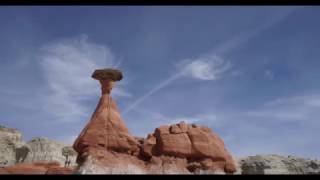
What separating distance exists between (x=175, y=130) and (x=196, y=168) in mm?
3498

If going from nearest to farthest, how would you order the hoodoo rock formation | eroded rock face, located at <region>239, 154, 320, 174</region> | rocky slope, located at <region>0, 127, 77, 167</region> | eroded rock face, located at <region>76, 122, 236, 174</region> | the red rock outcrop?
eroded rock face, located at <region>76, 122, 236, 174</region>
the red rock outcrop
the hoodoo rock formation
eroded rock face, located at <region>239, 154, 320, 174</region>
rocky slope, located at <region>0, 127, 77, 167</region>

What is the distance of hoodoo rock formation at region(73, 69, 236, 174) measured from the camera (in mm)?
31484

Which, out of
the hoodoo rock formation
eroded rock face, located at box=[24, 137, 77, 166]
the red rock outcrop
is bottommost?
the red rock outcrop

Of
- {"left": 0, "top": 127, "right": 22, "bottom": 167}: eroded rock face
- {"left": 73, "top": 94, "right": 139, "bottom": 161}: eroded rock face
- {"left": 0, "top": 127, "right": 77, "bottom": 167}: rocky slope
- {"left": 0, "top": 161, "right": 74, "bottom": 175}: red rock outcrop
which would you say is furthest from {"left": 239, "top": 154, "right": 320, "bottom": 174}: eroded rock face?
{"left": 0, "top": 127, "right": 22, "bottom": 167}: eroded rock face

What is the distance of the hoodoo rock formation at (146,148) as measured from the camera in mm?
31484

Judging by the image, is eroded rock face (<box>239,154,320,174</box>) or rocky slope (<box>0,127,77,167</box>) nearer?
eroded rock face (<box>239,154,320,174</box>)

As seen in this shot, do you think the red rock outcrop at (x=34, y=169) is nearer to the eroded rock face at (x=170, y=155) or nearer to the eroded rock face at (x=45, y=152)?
the eroded rock face at (x=170, y=155)

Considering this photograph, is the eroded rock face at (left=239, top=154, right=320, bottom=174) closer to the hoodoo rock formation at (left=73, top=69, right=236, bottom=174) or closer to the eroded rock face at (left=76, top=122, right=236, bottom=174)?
the eroded rock face at (left=76, top=122, right=236, bottom=174)

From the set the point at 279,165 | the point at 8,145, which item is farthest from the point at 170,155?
the point at 8,145

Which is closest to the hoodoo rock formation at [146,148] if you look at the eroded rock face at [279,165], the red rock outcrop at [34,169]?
the red rock outcrop at [34,169]

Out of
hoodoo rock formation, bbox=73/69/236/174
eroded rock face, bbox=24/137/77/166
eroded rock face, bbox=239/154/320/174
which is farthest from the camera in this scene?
eroded rock face, bbox=24/137/77/166

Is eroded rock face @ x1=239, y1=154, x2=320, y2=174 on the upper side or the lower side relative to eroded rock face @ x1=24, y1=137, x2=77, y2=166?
lower

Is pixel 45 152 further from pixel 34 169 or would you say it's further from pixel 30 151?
pixel 34 169
